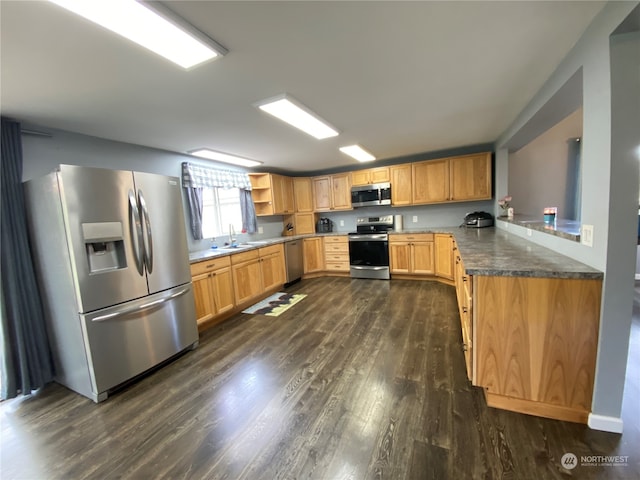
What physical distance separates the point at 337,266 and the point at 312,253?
59 centimetres

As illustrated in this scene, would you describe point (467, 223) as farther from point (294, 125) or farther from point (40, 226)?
point (40, 226)

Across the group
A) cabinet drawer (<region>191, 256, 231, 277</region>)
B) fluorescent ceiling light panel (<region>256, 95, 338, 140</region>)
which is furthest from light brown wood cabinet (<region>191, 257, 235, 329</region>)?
fluorescent ceiling light panel (<region>256, 95, 338, 140</region>)

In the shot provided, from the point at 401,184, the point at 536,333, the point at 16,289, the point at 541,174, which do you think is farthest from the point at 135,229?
the point at 541,174

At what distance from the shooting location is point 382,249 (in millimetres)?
4762

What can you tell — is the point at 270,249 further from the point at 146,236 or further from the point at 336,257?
the point at 146,236

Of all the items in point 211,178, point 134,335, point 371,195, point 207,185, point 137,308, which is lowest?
point 134,335

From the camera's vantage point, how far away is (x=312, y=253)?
536 cm

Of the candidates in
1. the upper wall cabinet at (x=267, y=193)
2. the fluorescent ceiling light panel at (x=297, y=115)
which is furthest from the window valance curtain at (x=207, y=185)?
the fluorescent ceiling light panel at (x=297, y=115)

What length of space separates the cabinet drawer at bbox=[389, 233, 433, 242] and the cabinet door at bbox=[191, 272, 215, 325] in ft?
10.4

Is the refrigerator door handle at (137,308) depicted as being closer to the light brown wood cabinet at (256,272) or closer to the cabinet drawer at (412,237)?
the light brown wood cabinet at (256,272)

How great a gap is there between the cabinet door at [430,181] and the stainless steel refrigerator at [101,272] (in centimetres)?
406

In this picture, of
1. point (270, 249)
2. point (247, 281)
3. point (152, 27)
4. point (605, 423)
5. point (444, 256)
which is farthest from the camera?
point (270, 249)

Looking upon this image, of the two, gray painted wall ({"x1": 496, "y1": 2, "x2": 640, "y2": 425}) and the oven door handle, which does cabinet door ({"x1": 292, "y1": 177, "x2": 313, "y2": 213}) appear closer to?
the oven door handle

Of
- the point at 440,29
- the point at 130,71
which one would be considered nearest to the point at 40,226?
→ the point at 130,71
